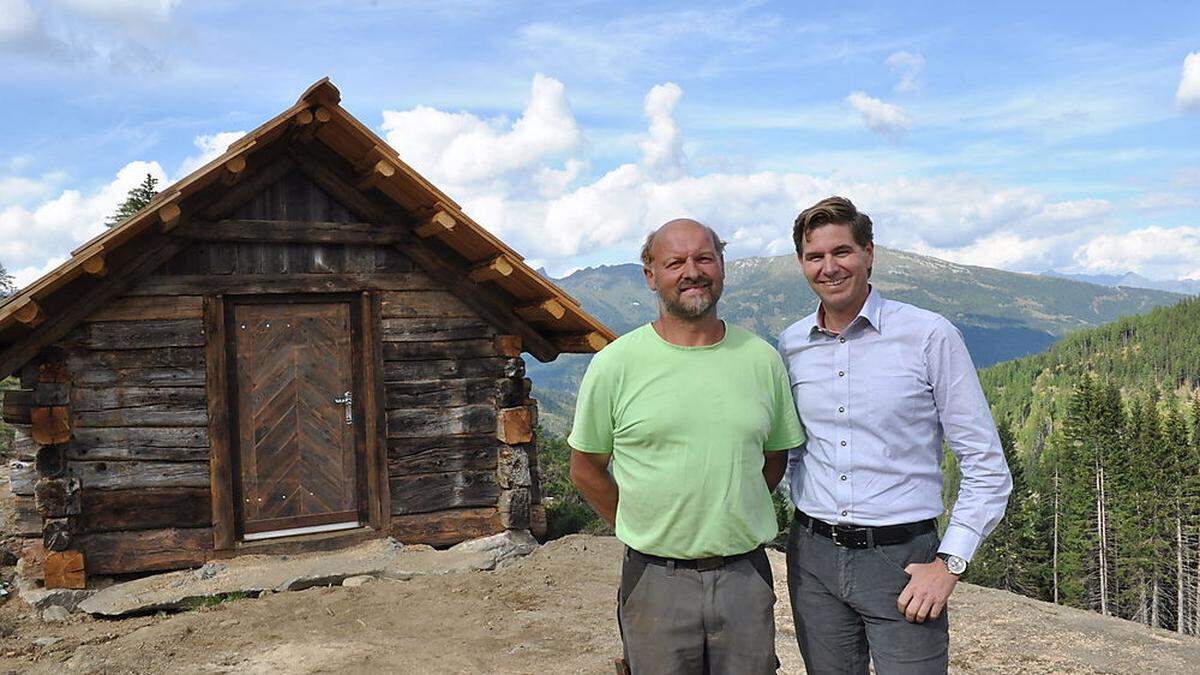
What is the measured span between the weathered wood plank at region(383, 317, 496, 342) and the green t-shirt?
557 cm

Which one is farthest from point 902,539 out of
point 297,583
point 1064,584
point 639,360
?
point 1064,584

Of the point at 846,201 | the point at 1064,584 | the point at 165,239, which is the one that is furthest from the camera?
the point at 1064,584

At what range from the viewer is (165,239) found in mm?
7414

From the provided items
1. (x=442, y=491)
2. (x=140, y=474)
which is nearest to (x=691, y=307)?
(x=442, y=491)

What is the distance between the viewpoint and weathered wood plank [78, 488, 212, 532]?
738 cm

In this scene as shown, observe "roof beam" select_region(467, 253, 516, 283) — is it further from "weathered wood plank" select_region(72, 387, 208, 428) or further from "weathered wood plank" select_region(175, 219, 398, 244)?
"weathered wood plank" select_region(72, 387, 208, 428)

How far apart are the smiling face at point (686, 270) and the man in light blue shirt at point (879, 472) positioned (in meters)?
0.34

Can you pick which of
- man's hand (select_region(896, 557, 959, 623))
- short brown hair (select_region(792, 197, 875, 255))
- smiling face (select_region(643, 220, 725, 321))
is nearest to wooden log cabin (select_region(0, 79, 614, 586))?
smiling face (select_region(643, 220, 725, 321))

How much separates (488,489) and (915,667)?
6301 mm

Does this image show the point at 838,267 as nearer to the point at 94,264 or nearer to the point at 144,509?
the point at 94,264

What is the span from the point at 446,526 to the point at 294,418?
184cm

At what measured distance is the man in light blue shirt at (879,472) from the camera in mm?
2781

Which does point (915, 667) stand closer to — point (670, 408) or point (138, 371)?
point (670, 408)

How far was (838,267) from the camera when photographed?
295 centimetres
